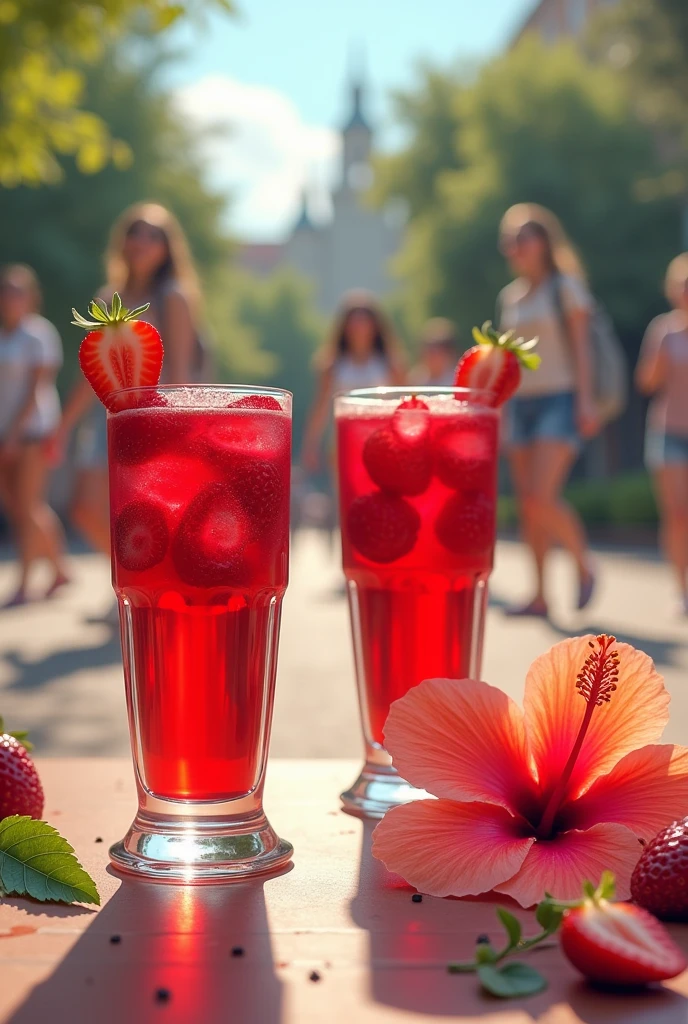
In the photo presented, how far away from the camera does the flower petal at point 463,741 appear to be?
1636 millimetres

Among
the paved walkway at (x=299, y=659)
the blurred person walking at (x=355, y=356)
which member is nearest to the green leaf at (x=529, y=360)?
the paved walkway at (x=299, y=659)

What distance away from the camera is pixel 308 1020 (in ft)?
3.86

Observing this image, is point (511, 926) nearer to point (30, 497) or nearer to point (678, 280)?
point (678, 280)

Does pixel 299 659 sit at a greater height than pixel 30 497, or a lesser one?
lesser

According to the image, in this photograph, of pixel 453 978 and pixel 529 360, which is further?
pixel 529 360

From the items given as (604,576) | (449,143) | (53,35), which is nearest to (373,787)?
(53,35)

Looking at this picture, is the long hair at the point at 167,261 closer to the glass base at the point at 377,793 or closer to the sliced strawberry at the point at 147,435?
the glass base at the point at 377,793

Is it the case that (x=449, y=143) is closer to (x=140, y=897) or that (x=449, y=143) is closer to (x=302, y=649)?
(x=302, y=649)

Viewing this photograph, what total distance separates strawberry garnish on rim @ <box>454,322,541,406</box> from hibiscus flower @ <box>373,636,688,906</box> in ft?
1.78

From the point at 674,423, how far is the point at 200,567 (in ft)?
25.2

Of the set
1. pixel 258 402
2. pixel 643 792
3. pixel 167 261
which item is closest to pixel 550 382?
pixel 167 261

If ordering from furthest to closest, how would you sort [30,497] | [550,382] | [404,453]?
[30,497] < [550,382] < [404,453]

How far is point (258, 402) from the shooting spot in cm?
177

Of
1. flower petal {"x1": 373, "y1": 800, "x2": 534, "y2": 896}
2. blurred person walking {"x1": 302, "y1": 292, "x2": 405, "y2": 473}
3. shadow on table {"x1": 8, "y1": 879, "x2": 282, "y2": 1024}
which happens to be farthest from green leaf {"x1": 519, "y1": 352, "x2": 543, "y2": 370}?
blurred person walking {"x1": 302, "y1": 292, "x2": 405, "y2": 473}
